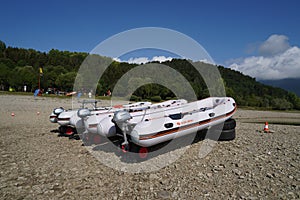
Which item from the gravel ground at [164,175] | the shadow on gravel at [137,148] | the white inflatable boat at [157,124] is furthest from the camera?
the shadow on gravel at [137,148]

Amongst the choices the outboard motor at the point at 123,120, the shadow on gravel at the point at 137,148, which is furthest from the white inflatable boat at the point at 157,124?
the shadow on gravel at the point at 137,148

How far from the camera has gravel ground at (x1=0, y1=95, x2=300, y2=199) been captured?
3859 millimetres

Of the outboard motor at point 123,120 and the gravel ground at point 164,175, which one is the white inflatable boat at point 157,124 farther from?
the gravel ground at point 164,175

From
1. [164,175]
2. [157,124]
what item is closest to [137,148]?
[157,124]

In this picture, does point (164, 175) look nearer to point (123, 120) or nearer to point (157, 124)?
point (157, 124)

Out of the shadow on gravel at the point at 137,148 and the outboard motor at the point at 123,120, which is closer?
the outboard motor at the point at 123,120

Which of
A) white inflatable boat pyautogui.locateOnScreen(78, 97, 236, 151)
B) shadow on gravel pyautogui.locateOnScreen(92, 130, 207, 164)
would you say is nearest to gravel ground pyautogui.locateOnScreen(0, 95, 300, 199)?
shadow on gravel pyautogui.locateOnScreen(92, 130, 207, 164)

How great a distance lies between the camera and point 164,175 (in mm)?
4637

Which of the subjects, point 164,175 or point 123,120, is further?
point 123,120

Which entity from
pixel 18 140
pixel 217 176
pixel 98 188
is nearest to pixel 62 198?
pixel 98 188

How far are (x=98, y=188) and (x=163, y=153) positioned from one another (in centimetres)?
227

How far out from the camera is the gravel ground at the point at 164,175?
386 centimetres

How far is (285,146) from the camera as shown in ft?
21.2

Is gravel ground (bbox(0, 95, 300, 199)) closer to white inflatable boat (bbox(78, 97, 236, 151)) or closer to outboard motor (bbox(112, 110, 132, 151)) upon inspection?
white inflatable boat (bbox(78, 97, 236, 151))
